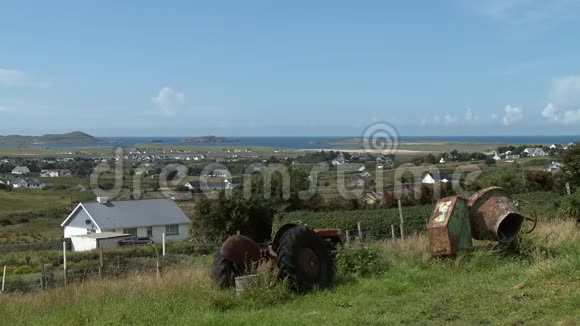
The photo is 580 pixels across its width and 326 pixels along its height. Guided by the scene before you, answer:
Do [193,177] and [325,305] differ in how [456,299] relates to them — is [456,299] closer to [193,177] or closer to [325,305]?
[325,305]

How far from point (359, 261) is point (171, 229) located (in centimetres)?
5983

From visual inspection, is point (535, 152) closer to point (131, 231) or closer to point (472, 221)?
point (131, 231)

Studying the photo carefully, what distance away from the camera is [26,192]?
106312 millimetres

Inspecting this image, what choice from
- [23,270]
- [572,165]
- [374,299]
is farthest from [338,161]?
[374,299]

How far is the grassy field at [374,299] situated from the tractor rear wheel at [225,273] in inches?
8.1

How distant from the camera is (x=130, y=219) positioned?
69062mm

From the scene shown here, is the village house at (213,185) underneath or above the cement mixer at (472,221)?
underneath

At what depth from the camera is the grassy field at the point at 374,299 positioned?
822cm

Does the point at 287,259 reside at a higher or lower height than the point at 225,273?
higher

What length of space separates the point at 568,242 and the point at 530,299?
4963 mm

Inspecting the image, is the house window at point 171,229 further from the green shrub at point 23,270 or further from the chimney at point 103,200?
the green shrub at point 23,270

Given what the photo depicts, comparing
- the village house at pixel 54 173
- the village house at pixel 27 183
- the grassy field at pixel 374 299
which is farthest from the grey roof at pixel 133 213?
the village house at pixel 54 173

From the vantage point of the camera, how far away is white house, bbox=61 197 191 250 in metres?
68.3

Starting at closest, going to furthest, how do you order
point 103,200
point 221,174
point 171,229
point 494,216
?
point 494,216
point 221,174
point 171,229
point 103,200
